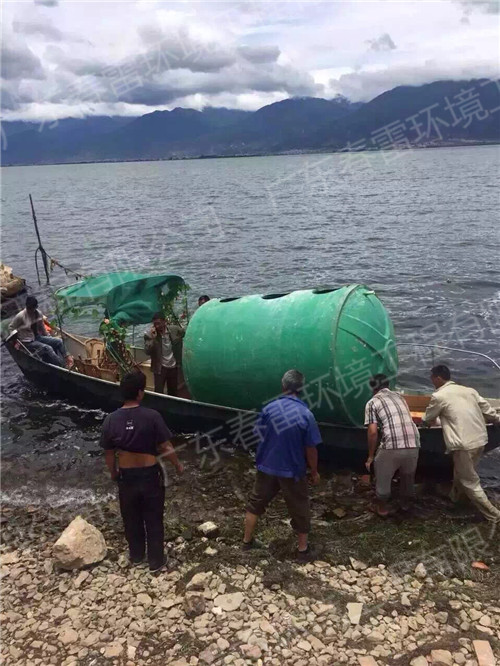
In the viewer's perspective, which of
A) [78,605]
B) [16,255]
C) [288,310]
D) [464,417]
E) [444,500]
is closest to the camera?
[78,605]

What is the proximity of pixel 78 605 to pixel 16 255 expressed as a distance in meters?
37.2

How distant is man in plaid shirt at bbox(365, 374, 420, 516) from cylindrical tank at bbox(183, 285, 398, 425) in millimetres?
979

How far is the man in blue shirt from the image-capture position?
6852mm

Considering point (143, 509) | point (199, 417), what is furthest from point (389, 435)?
point (199, 417)

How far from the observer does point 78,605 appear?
A: 6.85 meters

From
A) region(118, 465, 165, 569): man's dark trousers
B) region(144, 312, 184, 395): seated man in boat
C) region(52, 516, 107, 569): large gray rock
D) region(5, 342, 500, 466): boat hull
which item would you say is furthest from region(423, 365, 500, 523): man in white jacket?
region(144, 312, 184, 395): seated man in boat

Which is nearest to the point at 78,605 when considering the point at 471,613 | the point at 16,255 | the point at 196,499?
the point at 196,499

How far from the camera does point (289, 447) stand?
690cm

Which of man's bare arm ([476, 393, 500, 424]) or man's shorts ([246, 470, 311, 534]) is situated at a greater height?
man's bare arm ([476, 393, 500, 424])

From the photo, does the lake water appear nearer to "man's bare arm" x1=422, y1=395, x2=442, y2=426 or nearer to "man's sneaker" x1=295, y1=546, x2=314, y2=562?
"man's bare arm" x1=422, y1=395, x2=442, y2=426

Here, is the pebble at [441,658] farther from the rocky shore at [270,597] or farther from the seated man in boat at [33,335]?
the seated man in boat at [33,335]

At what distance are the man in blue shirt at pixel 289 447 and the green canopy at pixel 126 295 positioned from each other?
6.63 metres

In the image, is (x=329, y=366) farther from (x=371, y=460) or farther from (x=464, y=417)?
(x=464, y=417)

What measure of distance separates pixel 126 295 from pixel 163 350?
191cm
